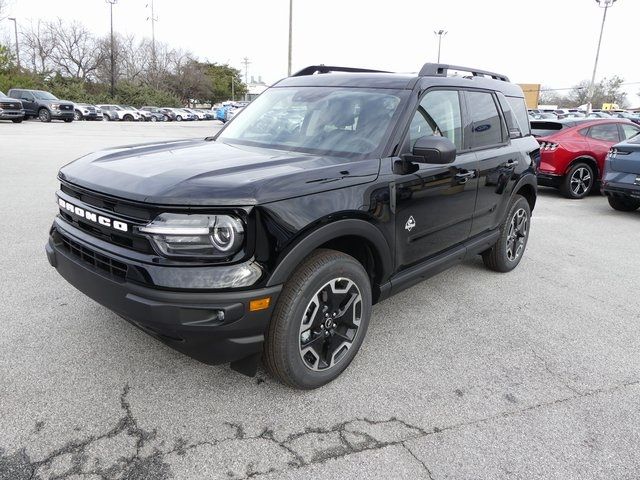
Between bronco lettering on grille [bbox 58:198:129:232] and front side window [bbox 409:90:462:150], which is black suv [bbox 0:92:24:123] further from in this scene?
front side window [bbox 409:90:462:150]

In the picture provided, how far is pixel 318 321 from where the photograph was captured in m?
2.78

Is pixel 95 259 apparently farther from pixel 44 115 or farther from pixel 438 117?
pixel 44 115

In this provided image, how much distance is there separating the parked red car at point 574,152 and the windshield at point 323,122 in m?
7.24

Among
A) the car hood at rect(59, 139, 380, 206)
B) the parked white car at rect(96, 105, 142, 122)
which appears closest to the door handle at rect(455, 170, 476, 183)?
the car hood at rect(59, 139, 380, 206)

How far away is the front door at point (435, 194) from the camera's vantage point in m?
3.21

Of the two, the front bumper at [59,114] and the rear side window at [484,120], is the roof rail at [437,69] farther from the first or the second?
the front bumper at [59,114]

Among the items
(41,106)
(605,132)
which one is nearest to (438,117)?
(605,132)

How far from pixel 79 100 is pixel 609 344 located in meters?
60.5

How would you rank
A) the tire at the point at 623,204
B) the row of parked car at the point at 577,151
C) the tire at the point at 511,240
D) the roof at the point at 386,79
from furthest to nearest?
the row of parked car at the point at 577,151 < the tire at the point at 623,204 < the tire at the point at 511,240 < the roof at the point at 386,79

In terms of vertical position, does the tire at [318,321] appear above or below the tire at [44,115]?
below

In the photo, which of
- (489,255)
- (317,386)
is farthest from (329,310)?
(489,255)

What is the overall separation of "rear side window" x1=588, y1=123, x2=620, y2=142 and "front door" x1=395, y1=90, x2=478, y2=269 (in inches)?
291

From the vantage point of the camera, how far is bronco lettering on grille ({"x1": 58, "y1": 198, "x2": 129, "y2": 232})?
2442 mm

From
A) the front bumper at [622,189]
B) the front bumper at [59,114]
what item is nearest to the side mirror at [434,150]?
the front bumper at [622,189]
